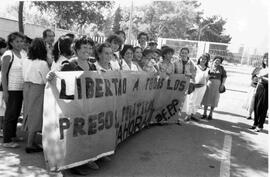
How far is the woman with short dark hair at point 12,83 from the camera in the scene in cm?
425

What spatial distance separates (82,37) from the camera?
388cm

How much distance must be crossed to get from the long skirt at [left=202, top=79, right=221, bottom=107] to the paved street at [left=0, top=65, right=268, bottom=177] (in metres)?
0.80

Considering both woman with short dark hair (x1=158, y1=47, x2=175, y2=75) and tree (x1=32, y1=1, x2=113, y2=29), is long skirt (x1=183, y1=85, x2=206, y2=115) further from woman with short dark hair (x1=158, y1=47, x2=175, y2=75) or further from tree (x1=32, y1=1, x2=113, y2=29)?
tree (x1=32, y1=1, x2=113, y2=29)

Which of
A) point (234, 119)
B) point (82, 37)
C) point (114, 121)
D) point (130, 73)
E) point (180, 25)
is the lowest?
point (234, 119)

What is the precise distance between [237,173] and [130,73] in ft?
7.29

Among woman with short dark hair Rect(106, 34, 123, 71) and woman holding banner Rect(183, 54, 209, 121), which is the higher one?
woman with short dark hair Rect(106, 34, 123, 71)

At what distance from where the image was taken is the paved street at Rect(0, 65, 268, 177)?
13.0ft

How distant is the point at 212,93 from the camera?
7.63 meters

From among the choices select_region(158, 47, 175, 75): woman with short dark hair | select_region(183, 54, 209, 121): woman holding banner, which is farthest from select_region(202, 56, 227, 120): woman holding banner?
select_region(158, 47, 175, 75): woman with short dark hair

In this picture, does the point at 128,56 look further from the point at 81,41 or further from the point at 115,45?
the point at 81,41

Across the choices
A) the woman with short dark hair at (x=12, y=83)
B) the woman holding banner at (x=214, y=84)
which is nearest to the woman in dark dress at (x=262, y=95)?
the woman holding banner at (x=214, y=84)

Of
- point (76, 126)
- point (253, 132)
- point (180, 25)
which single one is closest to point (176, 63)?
point (253, 132)

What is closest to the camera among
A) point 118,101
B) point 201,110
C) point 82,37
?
point 82,37

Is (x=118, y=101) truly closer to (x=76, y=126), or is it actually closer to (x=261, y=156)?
(x=76, y=126)
